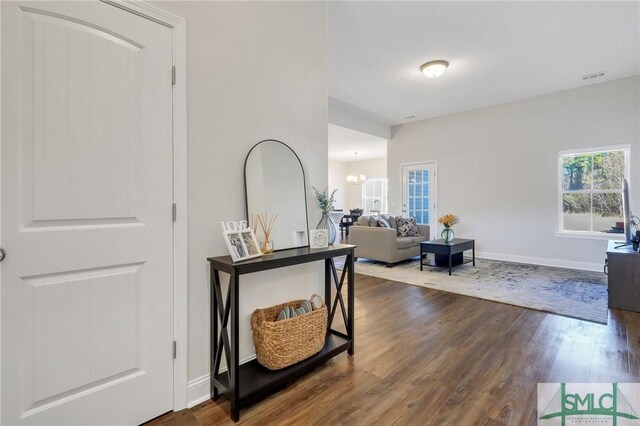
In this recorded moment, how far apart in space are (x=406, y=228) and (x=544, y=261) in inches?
95.9

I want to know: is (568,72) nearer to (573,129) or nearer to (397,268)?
(573,129)

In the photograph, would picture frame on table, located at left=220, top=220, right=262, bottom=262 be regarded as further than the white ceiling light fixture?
No

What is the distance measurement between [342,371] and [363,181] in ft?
31.0

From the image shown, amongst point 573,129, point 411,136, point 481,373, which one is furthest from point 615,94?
point 481,373

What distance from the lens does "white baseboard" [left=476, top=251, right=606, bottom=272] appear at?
4910 millimetres

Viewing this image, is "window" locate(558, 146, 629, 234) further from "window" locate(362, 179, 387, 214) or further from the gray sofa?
"window" locate(362, 179, 387, 214)

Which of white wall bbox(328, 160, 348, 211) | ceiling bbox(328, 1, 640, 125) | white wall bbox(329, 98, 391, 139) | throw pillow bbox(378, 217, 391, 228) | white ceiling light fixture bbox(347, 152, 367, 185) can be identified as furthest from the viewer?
white wall bbox(328, 160, 348, 211)

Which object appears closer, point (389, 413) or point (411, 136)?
point (389, 413)

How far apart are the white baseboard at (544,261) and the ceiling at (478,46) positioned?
2.92 meters

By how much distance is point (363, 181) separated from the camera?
11.0m

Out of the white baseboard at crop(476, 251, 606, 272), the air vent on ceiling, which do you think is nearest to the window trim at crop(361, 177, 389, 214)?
A: the white baseboard at crop(476, 251, 606, 272)

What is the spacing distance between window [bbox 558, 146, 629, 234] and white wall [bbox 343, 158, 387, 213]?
5.96 meters

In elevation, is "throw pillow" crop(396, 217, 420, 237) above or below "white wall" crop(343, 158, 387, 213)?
below

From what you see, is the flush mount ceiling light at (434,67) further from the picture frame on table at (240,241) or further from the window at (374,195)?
the window at (374,195)
